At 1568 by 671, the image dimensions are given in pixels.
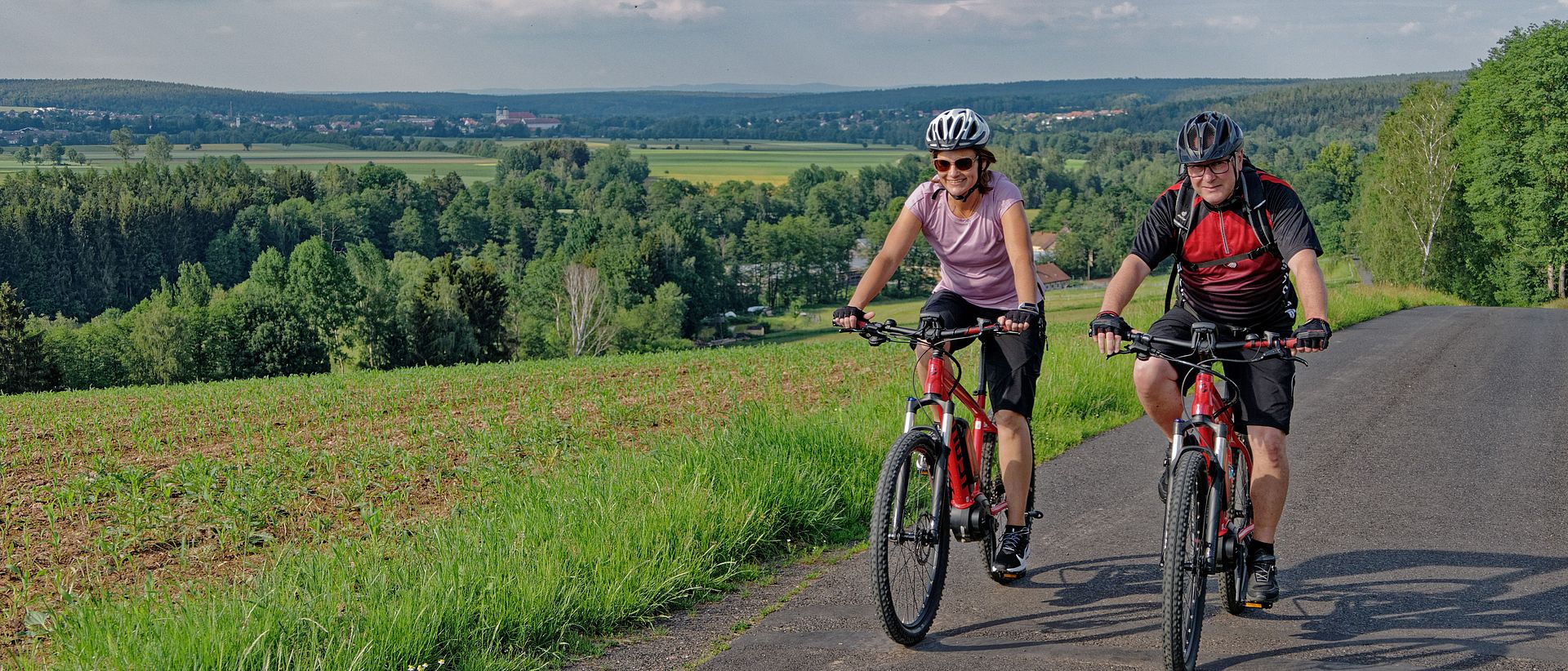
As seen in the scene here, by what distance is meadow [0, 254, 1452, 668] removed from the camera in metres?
4.42

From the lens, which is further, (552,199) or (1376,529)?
(552,199)

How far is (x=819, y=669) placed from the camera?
175 inches

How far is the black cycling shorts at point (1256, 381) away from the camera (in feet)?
15.8

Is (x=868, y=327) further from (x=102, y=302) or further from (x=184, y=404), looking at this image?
(x=102, y=302)

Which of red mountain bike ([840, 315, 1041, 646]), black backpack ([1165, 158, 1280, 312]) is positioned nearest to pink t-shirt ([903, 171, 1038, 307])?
red mountain bike ([840, 315, 1041, 646])

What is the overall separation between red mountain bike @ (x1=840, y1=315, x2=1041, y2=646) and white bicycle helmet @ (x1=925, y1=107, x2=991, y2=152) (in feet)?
2.43

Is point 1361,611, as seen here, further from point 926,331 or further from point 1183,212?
point 926,331

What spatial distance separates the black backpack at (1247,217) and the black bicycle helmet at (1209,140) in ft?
0.64

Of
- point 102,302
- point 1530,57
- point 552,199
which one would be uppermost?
point 1530,57

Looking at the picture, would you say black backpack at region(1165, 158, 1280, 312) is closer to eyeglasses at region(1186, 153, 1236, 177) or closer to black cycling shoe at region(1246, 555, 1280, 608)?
eyeglasses at region(1186, 153, 1236, 177)

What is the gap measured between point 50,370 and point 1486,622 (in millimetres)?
61561

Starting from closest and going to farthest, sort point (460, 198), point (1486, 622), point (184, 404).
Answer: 1. point (1486, 622)
2. point (184, 404)
3. point (460, 198)

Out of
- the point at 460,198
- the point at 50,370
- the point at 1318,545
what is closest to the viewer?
the point at 1318,545

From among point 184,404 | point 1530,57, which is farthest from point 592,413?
point 1530,57
